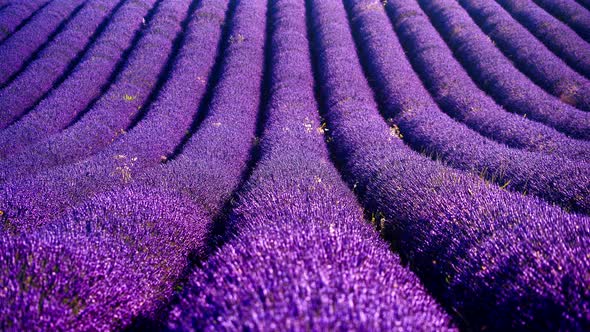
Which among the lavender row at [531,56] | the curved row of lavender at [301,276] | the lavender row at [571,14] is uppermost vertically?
the curved row of lavender at [301,276]

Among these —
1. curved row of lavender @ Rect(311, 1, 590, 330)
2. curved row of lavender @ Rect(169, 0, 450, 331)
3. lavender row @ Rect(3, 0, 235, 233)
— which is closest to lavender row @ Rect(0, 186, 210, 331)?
curved row of lavender @ Rect(169, 0, 450, 331)

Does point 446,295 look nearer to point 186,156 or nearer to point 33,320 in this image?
point 33,320

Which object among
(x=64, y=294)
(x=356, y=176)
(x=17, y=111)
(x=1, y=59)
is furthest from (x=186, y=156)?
(x=1, y=59)

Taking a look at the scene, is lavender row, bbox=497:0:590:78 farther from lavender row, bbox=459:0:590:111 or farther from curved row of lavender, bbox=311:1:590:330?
curved row of lavender, bbox=311:1:590:330

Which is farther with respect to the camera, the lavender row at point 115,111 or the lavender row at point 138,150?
the lavender row at point 115,111

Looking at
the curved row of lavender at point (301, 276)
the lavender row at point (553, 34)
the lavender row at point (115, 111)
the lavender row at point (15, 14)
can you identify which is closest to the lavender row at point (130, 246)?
the curved row of lavender at point (301, 276)

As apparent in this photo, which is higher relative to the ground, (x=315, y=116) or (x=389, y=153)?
(x=389, y=153)

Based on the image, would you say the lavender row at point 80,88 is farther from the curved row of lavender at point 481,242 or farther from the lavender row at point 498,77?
the lavender row at point 498,77
